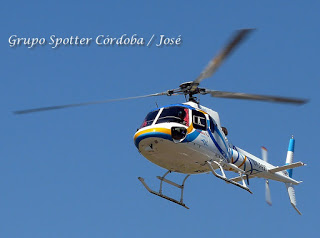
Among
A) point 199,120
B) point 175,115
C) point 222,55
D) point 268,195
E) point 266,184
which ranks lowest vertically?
point 268,195

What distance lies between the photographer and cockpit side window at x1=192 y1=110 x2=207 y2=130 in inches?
959

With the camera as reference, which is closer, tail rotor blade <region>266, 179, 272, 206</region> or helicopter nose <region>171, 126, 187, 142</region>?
helicopter nose <region>171, 126, 187, 142</region>

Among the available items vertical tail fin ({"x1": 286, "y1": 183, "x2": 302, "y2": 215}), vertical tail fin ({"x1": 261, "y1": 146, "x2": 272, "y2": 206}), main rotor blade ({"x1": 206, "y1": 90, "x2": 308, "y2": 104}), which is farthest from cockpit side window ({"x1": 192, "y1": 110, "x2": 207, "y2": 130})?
vertical tail fin ({"x1": 286, "y1": 183, "x2": 302, "y2": 215})

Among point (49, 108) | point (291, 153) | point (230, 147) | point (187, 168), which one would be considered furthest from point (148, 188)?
point (291, 153)

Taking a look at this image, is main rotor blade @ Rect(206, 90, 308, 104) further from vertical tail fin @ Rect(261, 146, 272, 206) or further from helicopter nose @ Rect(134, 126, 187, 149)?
vertical tail fin @ Rect(261, 146, 272, 206)

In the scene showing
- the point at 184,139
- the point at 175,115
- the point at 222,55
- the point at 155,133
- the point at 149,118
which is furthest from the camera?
the point at 149,118

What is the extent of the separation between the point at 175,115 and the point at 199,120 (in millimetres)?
1143

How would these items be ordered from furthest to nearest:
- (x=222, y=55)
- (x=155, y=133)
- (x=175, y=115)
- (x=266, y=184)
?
(x=266, y=184), (x=175, y=115), (x=155, y=133), (x=222, y=55)

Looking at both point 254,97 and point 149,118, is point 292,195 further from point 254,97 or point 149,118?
point 149,118

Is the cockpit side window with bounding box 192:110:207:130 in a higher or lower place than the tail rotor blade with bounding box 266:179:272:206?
higher

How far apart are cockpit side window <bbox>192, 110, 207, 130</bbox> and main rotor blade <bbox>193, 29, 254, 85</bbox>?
1.43m

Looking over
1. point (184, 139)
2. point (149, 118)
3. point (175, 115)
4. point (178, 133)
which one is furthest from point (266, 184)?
point (149, 118)

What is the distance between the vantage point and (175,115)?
944 inches

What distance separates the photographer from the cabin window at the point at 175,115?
2383 cm
